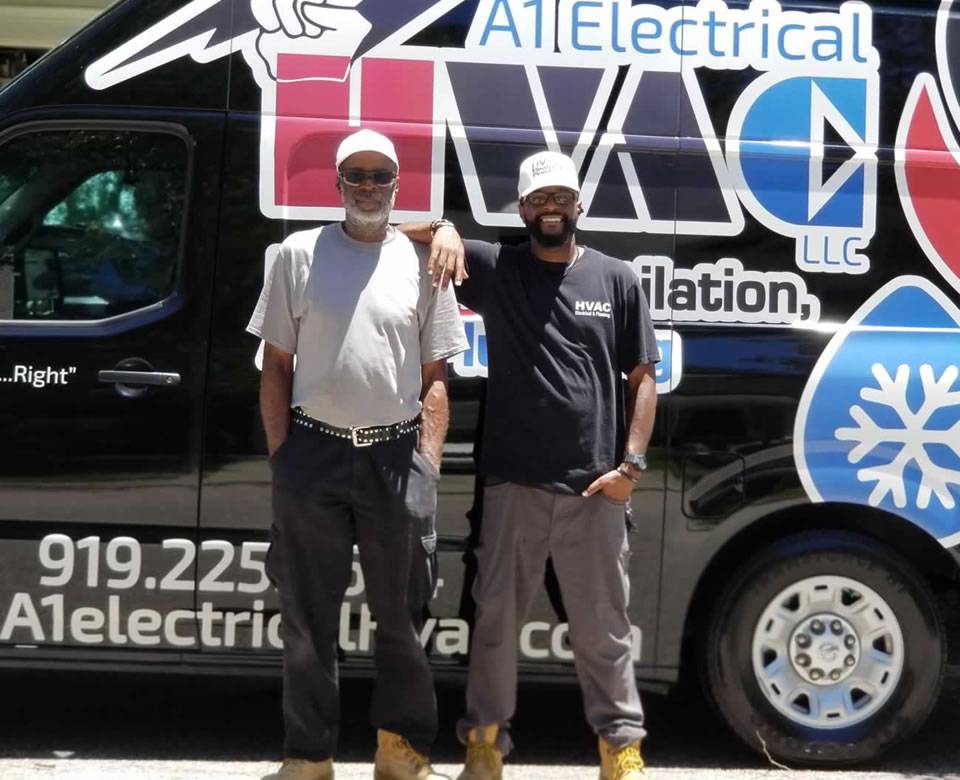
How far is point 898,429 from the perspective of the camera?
4.52 meters

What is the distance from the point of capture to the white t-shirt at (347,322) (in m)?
3.97

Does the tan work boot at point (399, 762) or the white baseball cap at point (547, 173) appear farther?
the tan work boot at point (399, 762)

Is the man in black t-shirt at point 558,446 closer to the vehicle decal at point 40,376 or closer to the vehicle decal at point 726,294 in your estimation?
the vehicle decal at point 726,294

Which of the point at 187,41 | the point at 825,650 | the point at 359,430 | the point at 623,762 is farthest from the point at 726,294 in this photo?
the point at 187,41

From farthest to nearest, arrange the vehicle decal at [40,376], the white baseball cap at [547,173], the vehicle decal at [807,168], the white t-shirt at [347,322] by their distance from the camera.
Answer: the vehicle decal at [807,168] → the vehicle decal at [40,376] → the white baseball cap at [547,173] → the white t-shirt at [347,322]

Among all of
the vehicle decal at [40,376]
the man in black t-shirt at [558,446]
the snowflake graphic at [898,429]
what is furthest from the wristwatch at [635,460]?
the vehicle decal at [40,376]

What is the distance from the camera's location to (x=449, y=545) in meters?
4.53

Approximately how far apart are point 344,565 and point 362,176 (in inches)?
44.0

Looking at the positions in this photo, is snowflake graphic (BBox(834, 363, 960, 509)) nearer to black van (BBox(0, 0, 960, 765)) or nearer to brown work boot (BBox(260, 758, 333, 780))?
black van (BBox(0, 0, 960, 765))

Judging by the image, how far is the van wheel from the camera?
4.61m

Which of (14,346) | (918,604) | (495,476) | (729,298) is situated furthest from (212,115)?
(918,604)

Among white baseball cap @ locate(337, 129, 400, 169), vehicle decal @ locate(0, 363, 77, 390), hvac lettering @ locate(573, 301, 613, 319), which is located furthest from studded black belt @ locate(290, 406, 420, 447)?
vehicle decal @ locate(0, 363, 77, 390)

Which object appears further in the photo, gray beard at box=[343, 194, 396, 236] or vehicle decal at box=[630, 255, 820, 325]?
vehicle decal at box=[630, 255, 820, 325]

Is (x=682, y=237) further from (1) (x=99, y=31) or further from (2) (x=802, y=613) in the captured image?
(1) (x=99, y=31)
